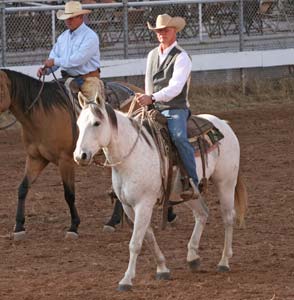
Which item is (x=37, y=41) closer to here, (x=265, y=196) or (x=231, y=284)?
(x=265, y=196)

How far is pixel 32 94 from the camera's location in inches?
459

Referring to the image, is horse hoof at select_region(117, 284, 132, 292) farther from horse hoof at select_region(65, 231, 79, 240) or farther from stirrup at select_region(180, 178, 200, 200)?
horse hoof at select_region(65, 231, 79, 240)

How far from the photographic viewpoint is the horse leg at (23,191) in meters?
11.4

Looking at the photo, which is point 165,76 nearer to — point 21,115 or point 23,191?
point 21,115

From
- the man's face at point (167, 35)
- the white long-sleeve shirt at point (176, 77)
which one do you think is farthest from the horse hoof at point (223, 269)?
the man's face at point (167, 35)

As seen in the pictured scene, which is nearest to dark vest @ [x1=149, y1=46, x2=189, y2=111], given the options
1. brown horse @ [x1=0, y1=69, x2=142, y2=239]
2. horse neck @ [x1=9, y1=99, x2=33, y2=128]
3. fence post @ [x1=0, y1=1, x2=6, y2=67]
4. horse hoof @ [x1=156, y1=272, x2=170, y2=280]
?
horse hoof @ [x1=156, y1=272, x2=170, y2=280]

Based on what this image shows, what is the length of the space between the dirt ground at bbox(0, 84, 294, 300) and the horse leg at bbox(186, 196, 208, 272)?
0.10m

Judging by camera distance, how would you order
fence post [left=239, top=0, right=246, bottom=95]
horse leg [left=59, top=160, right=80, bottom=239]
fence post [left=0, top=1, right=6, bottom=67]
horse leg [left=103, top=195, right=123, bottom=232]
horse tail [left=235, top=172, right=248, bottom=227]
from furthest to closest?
fence post [left=239, top=0, right=246, bottom=95], fence post [left=0, top=1, right=6, bottom=67], horse leg [left=103, top=195, right=123, bottom=232], horse leg [left=59, top=160, right=80, bottom=239], horse tail [left=235, top=172, right=248, bottom=227]

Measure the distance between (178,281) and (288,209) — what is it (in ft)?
11.6

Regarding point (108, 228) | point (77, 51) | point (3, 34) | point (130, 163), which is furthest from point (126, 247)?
point (3, 34)

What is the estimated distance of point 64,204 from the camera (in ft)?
43.1

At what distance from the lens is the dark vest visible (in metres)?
9.52

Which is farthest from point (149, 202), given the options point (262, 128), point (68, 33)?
point (262, 128)

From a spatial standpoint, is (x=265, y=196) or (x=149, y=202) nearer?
(x=149, y=202)
